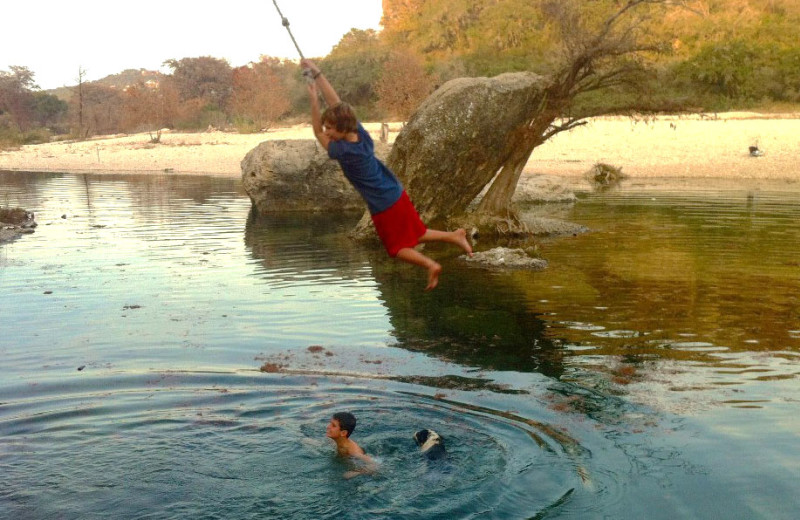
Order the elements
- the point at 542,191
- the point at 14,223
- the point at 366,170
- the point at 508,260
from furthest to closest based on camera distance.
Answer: the point at 542,191
the point at 14,223
the point at 508,260
the point at 366,170

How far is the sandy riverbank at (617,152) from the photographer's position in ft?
107

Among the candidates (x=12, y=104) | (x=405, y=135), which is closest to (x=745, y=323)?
(x=405, y=135)

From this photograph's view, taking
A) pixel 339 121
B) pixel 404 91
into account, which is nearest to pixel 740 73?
pixel 404 91

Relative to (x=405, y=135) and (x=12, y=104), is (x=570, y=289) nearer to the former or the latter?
(x=405, y=135)

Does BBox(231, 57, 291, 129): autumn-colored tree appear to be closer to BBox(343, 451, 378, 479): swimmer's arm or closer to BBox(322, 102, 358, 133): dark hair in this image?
BBox(322, 102, 358, 133): dark hair

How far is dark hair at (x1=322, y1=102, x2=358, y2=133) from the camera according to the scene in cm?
686

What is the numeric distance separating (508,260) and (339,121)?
8.09 meters

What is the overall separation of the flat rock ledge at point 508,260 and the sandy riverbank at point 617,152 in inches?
590

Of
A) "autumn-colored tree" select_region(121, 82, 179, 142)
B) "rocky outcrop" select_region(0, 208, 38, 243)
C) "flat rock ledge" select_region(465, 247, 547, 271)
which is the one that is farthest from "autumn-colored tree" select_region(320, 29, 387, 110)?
"flat rock ledge" select_region(465, 247, 547, 271)

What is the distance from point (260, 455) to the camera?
687 cm

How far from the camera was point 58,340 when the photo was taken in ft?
33.2

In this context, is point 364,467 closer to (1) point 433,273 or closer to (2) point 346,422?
(2) point 346,422

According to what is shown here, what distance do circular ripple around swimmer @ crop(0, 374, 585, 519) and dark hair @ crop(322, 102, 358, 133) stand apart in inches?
95.9

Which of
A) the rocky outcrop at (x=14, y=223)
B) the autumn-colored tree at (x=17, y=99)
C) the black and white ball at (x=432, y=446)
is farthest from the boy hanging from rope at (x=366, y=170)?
the autumn-colored tree at (x=17, y=99)
